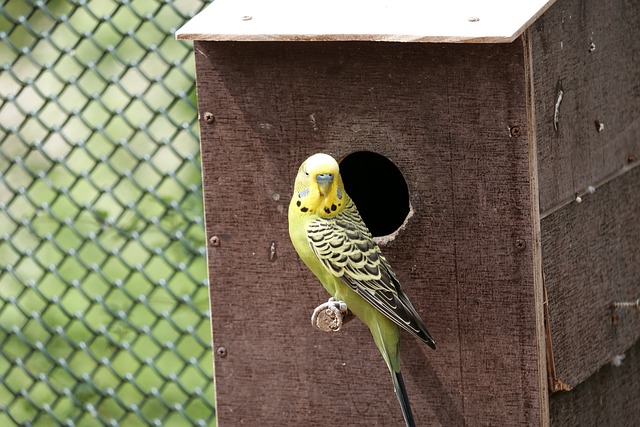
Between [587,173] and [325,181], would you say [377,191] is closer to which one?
[587,173]

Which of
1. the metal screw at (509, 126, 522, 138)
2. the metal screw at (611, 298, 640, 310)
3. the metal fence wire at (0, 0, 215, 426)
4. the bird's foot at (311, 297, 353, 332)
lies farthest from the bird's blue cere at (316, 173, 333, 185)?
the metal fence wire at (0, 0, 215, 426)

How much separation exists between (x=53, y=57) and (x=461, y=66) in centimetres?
310

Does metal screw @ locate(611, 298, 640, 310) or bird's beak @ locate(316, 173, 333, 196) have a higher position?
bird's beak @ locate(316, 173, 333, 196)

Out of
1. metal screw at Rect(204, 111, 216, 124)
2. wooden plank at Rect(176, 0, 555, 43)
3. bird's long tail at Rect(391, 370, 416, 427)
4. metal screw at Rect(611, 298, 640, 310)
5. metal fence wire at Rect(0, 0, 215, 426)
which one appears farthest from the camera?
metal fence wire at Rect(0, 0, 215, 426)

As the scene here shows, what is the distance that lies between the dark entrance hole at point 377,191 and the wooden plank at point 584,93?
52cm

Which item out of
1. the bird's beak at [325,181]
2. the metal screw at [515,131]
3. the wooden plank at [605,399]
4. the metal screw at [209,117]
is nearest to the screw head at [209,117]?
the metal screw at [209,117]

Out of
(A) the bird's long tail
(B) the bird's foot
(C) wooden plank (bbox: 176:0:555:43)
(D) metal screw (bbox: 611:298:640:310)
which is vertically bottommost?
(A) the bird's long tail

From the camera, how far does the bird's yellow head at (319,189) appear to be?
9.37 feet

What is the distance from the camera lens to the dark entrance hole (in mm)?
3490

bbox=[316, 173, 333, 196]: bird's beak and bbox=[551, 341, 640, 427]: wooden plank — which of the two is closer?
bbox=[316, 173, 333, 196]: bird's beak

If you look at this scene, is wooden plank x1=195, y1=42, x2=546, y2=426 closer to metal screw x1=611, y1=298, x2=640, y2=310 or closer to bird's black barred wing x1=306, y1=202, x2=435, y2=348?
bird's black barred wing x1=306, y1=202, x2=435, y2=348

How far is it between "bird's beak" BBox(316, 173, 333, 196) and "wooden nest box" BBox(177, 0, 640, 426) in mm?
193

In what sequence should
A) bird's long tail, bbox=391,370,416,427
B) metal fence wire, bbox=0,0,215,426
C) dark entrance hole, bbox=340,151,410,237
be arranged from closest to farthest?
bird's long tail, bbox=391,370,416,427
dark entrance hole, bbox=340,151,410,237
metal fence wire, bbox=0,0,215,426

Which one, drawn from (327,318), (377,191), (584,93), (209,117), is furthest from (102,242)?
(584,93)
